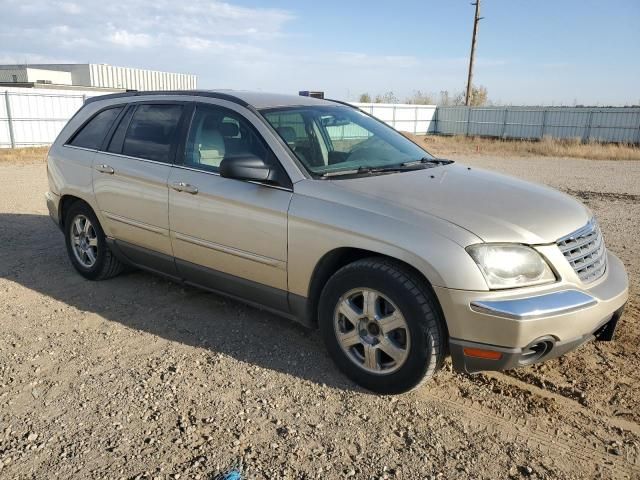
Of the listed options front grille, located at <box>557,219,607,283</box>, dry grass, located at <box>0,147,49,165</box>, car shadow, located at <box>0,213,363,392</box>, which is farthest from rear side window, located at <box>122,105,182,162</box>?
dry grass, located at <box>0,147,49,165</box>

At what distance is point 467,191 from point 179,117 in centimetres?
237

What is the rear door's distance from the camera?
4387mm

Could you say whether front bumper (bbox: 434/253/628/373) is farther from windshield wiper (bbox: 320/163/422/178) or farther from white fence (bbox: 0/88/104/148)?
white fence (bbox: 0/88/104/148)

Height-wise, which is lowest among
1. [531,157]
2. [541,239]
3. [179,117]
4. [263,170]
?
[531,157]

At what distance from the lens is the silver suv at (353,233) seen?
9.53 ft

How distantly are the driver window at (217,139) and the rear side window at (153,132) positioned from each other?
24 cm

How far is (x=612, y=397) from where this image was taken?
3295mm

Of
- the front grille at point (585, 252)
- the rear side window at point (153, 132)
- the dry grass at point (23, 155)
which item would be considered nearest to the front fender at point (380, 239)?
the front grille at point (585, 252)

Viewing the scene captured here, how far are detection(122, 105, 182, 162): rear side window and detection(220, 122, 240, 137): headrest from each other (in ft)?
1.66

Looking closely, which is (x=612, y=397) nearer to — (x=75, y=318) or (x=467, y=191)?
(x=467, y=191)

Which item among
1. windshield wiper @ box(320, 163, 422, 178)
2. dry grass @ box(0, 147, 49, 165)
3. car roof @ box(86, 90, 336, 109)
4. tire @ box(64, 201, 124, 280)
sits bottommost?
dry grass @ box(0, 147, 49, 165)

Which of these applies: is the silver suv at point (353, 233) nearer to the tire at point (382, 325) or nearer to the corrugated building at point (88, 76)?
the tire at point (382, 325)

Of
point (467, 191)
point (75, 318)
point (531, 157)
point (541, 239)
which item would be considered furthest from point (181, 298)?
point (531, 157)

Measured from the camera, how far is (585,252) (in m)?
3.23
